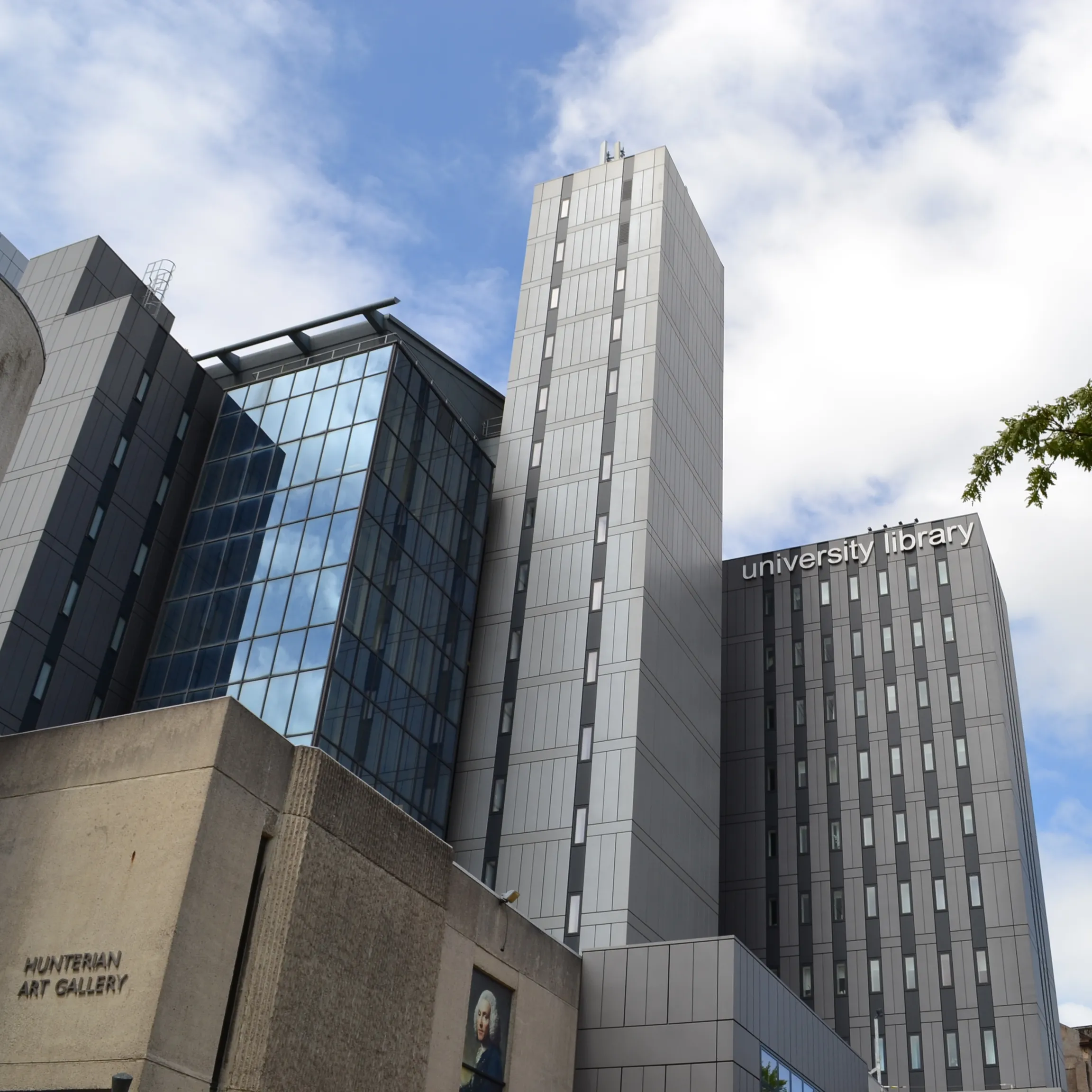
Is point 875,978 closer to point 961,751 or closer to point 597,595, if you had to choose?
point 961,751

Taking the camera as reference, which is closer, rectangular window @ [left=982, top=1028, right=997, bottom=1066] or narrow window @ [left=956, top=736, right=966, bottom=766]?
rectangular window @ [left=982, top=1028, right=997, bottom=1066]

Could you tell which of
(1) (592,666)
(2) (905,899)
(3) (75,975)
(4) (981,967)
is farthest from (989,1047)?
(3) (75,975)

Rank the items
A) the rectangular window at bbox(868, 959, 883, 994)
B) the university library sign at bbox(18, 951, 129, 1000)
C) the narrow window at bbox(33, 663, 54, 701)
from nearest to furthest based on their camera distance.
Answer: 1. the university library sign at bbox(18, 951, 129, 1000)
2. the narrow window at bbox(33, 663, 54, 701)
3. the rectangular window at bbox(868, 959, 883, 994)

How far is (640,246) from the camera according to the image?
69.6 m

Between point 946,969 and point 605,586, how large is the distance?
34.3 metres

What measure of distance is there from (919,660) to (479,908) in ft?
193

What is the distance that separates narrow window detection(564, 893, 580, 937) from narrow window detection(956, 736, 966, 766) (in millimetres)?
37942

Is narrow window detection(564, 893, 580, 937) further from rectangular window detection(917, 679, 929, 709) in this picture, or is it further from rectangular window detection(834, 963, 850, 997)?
rectangular window detection(917, 679, 929, 709)

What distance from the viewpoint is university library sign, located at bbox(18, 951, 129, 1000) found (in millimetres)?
22766

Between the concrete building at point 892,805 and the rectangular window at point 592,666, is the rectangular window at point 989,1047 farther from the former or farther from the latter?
the rectangular window at point 592,666

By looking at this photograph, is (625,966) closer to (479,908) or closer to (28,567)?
(479,908)

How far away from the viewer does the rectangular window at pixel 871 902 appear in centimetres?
7812

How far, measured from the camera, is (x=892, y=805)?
80.9m

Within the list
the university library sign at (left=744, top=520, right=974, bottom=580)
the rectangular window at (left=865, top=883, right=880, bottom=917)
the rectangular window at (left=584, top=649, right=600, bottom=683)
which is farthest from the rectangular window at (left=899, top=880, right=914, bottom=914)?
the rectangular window at (left=584, top=649, right=600, bottom=683)
